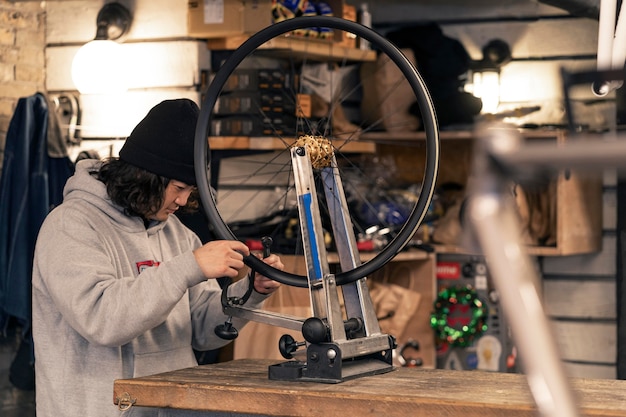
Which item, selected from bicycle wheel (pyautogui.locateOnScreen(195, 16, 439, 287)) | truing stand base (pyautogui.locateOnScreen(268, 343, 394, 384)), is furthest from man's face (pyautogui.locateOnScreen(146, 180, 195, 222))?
bicycle wheel (pyautogui.locateOnScreen(195, 16, 439, 287))

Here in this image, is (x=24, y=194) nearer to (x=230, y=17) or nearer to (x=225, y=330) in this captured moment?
(x=230, y=17)

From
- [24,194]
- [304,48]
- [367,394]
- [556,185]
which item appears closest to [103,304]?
[367,394]

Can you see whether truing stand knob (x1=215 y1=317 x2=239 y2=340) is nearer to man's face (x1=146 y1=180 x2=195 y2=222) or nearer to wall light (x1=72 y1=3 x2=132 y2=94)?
man's face (x1=146 y1=180 x2=195 y2=222)

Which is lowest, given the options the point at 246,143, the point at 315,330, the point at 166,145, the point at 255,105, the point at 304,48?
the point at 315,330

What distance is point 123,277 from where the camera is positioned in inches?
94.7

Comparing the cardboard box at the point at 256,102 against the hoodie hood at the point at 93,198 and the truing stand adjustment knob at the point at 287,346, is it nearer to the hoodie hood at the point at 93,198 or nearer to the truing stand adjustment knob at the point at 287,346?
the hoodie hood at the point at 93,198

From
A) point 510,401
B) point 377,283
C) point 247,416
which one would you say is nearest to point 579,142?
point 510,401

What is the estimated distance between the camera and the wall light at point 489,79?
15.0ft

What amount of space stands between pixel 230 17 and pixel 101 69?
58cm

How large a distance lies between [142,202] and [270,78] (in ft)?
5.32

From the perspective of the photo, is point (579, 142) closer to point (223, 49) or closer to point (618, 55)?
point (618, 55)

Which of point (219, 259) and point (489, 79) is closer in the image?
point (219, 259)

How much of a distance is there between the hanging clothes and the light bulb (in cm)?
26

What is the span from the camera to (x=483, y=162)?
2.16 ft
